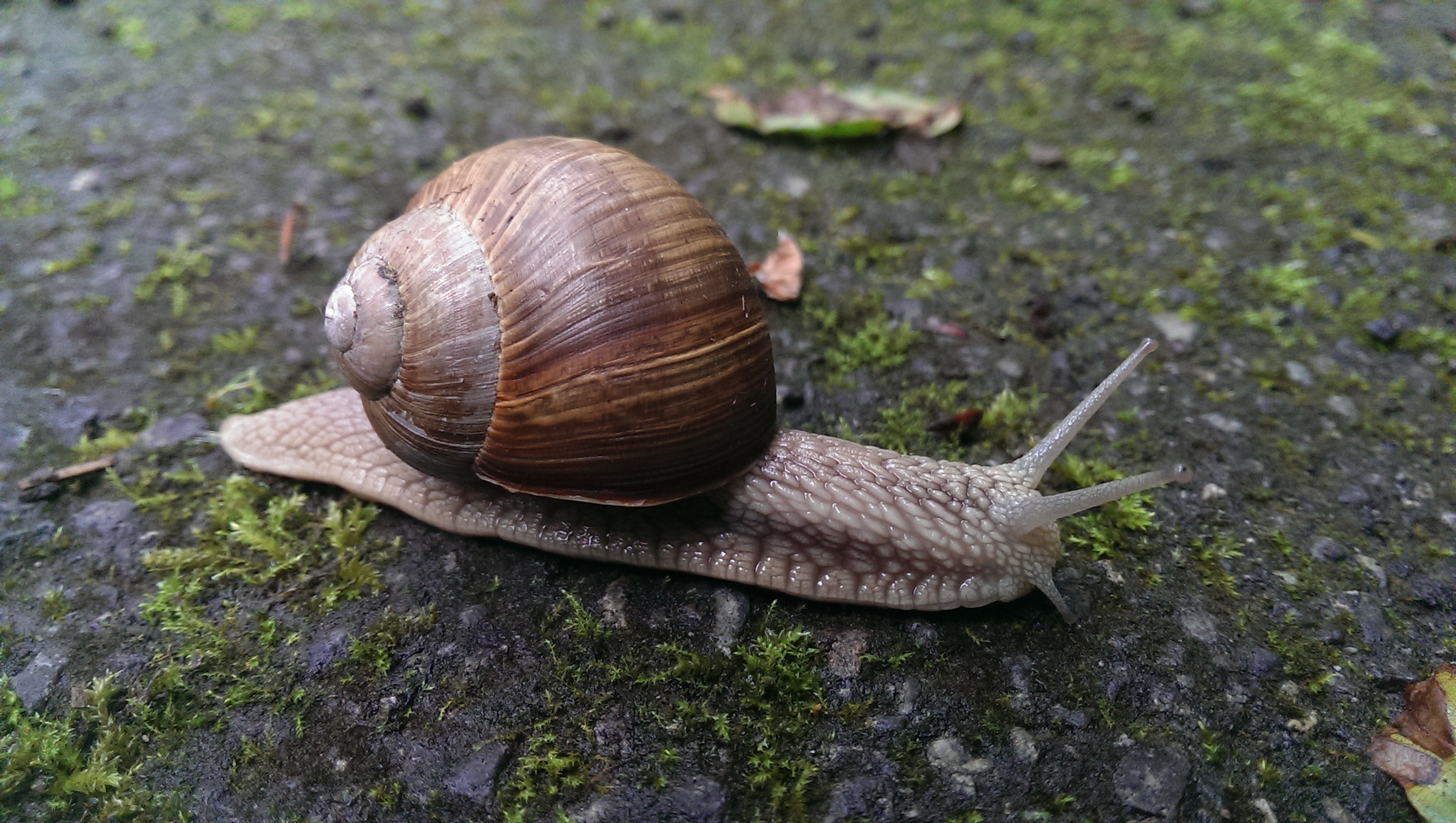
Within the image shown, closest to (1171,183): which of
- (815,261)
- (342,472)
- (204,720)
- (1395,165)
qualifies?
(1395,165)

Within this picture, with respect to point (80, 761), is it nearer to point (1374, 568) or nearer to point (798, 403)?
point (798, 403)

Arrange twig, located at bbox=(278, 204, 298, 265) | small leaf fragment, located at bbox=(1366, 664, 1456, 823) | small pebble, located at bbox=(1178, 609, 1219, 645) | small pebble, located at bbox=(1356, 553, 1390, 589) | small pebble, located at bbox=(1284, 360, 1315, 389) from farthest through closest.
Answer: twig, located at bbox=(278, 204, 298, 265) → small pebble, located at bbox=(1284, 360, 1315, 389) → small pebble, located at bbox=(1356, 553, 1390, 589) → small pebble, located at bbox=(1178, 609, 1219, 645) → small leaf fragment, located at bbox=(1366, 664, 1456, 823)

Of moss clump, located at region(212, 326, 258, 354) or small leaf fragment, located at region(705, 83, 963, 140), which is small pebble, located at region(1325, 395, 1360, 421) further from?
moss clump, located at region(212, 326, 258, 354)

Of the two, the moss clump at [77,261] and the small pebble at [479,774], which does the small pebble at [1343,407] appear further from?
the moss clump at [77,261]

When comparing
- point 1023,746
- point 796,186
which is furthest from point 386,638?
point 796,186

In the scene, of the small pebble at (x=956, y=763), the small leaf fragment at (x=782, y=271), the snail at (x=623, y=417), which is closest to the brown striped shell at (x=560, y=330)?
the snail at (x=623, y=417)

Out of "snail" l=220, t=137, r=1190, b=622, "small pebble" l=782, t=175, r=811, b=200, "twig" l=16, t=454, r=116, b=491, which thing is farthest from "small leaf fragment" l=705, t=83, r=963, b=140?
"twig" l=16, t=454, r=116, b=491
